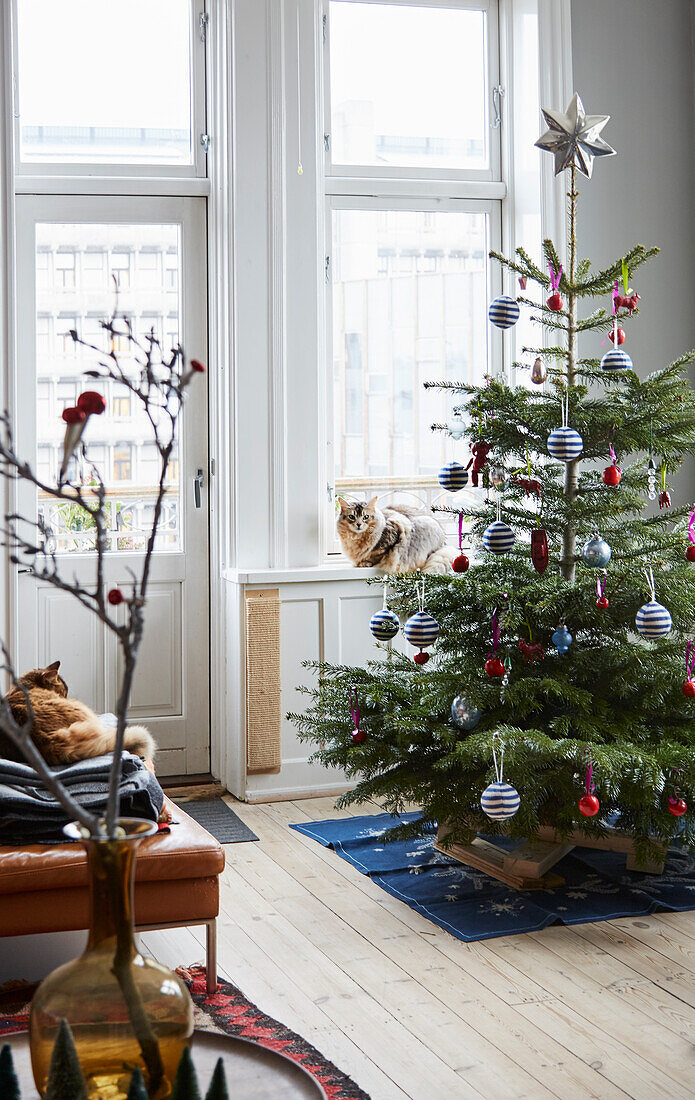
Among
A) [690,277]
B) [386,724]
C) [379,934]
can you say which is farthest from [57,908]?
[690,277]

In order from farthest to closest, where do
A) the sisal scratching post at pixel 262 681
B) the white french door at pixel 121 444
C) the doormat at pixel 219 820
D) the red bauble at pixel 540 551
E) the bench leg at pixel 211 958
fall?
the white french door at pixel 121 444, the sisal scratching post at pixel 262 681, the doormat at pixel 219 820, the red bauble at pixel 540 551, the bench leg at pixel 211 958

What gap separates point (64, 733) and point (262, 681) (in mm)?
1539

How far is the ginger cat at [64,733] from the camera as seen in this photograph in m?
2.82

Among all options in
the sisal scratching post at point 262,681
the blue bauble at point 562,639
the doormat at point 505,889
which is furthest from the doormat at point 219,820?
the blue bauble at point 562,639

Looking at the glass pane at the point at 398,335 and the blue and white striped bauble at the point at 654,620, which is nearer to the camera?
the blue and white striped bauble at the point at 654,620

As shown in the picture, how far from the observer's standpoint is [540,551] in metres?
3.18

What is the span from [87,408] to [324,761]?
7.53ft

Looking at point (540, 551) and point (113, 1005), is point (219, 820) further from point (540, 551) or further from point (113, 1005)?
point (113, 1005)

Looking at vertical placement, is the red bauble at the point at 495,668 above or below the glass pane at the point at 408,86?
below

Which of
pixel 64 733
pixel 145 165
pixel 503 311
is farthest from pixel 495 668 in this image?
pixel 145 165

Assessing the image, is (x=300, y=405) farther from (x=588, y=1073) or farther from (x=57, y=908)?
(x=588, y=1073)

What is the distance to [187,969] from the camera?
9.06 ft

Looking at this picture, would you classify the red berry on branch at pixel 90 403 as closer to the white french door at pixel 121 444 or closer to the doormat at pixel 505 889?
the doormat at pixel 505 889

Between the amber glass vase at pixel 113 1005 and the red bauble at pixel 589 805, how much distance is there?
68.4 inches
